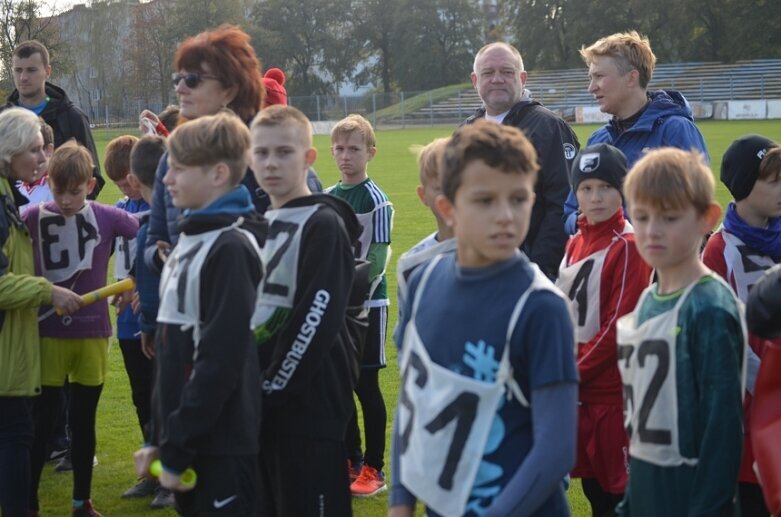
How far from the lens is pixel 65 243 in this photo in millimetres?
5461

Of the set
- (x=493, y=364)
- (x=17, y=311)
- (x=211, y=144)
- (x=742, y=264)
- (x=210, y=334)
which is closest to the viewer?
(x=493, y=364)

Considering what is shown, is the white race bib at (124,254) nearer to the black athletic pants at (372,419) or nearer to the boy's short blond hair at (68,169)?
the boy's short blond hair at (68,169)

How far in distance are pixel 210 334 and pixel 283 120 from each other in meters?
0.98

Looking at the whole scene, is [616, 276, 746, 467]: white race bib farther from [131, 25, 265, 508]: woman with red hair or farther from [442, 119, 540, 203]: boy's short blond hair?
[131, 25, 265, 508]: woman with red hair

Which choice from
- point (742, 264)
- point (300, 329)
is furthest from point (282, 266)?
point (742, 264)

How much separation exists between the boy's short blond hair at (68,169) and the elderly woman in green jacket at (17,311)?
204mm

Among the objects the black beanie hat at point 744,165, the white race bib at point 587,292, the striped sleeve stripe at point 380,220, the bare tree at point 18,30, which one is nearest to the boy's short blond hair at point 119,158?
the striped sleeve stripe at point 380,220

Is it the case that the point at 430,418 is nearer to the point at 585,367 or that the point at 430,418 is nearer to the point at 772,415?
the point at 772,415

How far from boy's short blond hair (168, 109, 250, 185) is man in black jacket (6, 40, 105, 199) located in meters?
3.99

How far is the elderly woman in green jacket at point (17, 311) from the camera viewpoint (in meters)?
4.77

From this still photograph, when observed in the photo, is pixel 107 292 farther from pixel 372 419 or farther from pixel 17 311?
pixel 372 419

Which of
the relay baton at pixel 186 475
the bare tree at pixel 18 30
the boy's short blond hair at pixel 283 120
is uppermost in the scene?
the bare tree at pixel 18 30

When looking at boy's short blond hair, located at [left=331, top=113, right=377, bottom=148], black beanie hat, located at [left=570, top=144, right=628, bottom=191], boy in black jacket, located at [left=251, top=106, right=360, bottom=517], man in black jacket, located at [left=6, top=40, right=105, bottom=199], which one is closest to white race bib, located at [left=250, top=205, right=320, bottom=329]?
A: boy in black jacket, located at [left=251, top=106, right=360, bottom=517]

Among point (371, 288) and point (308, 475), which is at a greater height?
point (371, 288)
